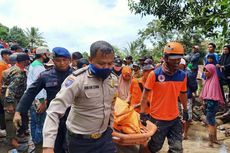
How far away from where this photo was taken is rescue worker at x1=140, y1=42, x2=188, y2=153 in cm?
481

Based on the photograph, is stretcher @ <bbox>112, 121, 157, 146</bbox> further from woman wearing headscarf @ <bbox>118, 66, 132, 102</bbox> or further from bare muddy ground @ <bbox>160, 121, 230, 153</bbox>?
woman wearing headscarf @ <bbox>118, 66, 132, 102</bbox>

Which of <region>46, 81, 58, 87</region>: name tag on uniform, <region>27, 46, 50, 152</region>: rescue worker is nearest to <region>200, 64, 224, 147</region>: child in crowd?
<region>27, 46, 50, 152</region>: rescue worker

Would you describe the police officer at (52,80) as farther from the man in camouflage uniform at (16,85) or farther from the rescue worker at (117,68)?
the rescue worker at (117,68)

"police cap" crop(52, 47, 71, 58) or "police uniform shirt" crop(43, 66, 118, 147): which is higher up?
"police cap" crop(52, 47, 71, 58)

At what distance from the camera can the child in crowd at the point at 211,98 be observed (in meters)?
7.25

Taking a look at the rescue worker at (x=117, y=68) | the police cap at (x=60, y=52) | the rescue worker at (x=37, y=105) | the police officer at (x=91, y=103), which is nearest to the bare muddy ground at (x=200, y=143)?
the rescue worker at (x=117, y=68)

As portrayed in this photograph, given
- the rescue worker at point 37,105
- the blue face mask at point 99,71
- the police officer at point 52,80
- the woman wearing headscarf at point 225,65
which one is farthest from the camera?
the woman wearing headscarf at point 225,65

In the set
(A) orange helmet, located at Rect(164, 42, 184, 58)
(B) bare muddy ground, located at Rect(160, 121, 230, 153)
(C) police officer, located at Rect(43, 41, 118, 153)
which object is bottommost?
(B) bare muddy ground, located at Rect(160, 121, 230, 153)

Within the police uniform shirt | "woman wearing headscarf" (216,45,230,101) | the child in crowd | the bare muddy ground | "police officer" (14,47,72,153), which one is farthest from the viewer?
"woman wearing headscarf" (216,45,230,101)

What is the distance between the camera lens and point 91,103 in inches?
124

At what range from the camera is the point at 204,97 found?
7.39 meters

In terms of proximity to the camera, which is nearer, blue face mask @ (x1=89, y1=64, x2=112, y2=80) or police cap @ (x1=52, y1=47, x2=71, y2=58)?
blue face mask @ (x1=89, y1=64, x2=112, y2=80)

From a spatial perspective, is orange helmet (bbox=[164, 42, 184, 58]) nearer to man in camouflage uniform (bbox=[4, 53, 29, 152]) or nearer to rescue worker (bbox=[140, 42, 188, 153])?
rescue worker (bbox=[140, 42, 188, 153])

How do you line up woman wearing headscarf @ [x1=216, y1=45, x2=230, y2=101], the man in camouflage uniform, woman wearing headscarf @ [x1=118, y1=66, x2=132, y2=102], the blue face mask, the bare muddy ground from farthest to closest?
woman wearing headscarf @ [x1=216, y1=45, x2=230, y2=101]
woman wearing headscarf @ [x1=118, y1=66, x2=132, y2=102]
the bare muddy ground
the man in camouflage uniform
the blue face mask
